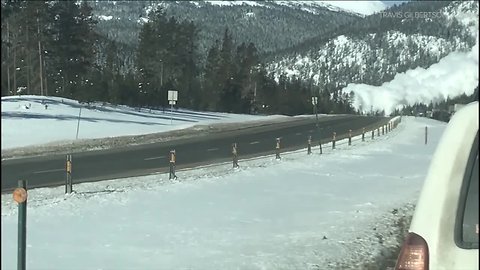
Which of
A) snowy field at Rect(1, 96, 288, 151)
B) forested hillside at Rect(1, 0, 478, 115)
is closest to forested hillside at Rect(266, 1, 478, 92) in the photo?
forested hillside at Rect(1, 0, 478, 115)

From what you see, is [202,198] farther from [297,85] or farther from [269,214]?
[297,85]

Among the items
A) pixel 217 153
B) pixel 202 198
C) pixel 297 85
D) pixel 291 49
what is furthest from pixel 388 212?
pixel 291 49

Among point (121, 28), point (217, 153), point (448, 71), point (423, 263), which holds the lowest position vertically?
point (217, 153)

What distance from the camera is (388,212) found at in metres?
11.7

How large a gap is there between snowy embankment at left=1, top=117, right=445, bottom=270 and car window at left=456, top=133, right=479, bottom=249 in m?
2.57

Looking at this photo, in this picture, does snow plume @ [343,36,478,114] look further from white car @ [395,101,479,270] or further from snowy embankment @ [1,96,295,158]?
snowy embankment @ [1,96,295,158]

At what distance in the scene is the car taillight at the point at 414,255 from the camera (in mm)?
2838

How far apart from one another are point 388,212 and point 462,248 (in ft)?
30.1

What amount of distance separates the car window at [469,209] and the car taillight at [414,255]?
0.17 metres

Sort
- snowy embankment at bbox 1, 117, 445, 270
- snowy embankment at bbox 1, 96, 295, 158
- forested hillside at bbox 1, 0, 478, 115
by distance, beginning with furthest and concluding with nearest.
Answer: forested hillside at bbox 1, 0, 478, 115
snowy embankment at bbox 1, 96, 295, 158
snowy embankment at bbox 1, 117, 445, 270

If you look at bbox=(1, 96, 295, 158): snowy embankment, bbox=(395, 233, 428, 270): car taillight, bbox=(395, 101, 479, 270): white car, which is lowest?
bbox=(1, 96, 295, 158): snowy embankment

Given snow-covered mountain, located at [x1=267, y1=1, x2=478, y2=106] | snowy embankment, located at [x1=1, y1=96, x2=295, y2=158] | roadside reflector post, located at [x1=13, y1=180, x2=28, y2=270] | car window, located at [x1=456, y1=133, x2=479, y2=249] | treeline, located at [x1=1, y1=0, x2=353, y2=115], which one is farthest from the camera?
treeline, located at [x1=1, y1=0, x2=353, y2=115]

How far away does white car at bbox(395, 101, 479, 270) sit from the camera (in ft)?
8.66

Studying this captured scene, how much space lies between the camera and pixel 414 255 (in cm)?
288
